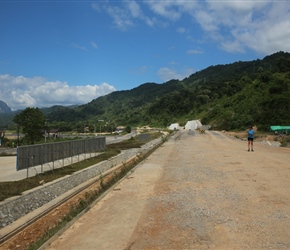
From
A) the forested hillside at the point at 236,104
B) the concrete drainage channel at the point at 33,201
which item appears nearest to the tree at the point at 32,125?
the forested hillside at the point at 236,104

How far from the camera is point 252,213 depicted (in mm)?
8414

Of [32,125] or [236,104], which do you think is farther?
[236,104]

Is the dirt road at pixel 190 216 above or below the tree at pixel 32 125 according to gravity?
below

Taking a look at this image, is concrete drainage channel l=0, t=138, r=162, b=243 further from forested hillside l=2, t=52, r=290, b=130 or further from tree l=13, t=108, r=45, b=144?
tree l=13, t=108, r=45, b=144

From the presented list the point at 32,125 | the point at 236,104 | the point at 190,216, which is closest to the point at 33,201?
the point at 190,216

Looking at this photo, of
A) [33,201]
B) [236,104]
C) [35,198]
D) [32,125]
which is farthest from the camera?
[236,104]

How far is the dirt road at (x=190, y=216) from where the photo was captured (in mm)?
6586

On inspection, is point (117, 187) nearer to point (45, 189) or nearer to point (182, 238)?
point (45, 189)

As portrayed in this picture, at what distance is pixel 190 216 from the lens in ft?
27.2

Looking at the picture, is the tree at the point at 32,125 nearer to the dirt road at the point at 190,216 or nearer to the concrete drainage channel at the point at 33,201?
the concrete drainage channel at the point at 33,201

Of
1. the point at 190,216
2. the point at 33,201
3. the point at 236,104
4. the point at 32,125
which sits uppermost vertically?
the point at 236,104

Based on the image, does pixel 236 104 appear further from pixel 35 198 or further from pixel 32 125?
pixel 35 198

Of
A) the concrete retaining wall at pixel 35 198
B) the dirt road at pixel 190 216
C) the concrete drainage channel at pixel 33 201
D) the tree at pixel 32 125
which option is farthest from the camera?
the tree at pixel 32 125

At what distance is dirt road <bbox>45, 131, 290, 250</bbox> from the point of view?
21.6 ft
